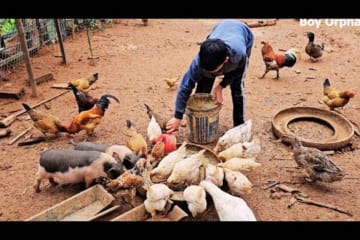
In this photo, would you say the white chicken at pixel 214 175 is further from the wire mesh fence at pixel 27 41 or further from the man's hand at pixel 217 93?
the wire mesh fence at pixel 27 41

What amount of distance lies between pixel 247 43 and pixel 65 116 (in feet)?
8.06

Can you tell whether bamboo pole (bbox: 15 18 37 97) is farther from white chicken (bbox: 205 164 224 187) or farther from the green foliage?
white chicken (bbox: 205 164 224 187)

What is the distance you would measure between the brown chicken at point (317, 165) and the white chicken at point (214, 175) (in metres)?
0.89

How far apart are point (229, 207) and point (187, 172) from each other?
470 millimetres

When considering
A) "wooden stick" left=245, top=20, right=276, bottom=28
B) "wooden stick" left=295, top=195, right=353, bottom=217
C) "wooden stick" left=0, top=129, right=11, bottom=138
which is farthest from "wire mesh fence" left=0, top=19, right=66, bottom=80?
"wooden stick" left=295, top=195, right=353, bottom=217

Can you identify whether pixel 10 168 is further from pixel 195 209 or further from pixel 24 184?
pixel 195 209

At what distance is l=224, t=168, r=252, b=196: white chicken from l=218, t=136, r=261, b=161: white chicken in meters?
0.31

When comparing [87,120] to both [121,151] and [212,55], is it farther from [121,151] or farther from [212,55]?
[212,55]

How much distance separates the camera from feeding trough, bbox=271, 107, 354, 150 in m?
4.01

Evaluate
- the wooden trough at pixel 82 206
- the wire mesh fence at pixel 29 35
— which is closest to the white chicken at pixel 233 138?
the wooden trough at pixel 82 206

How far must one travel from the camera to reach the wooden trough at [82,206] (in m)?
2.97

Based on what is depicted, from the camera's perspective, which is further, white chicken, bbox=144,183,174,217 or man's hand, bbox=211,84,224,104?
man's hand, bbox=211,84,224,104

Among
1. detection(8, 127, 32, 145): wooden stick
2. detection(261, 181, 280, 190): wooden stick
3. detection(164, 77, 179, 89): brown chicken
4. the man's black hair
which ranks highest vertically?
the man's black hair
